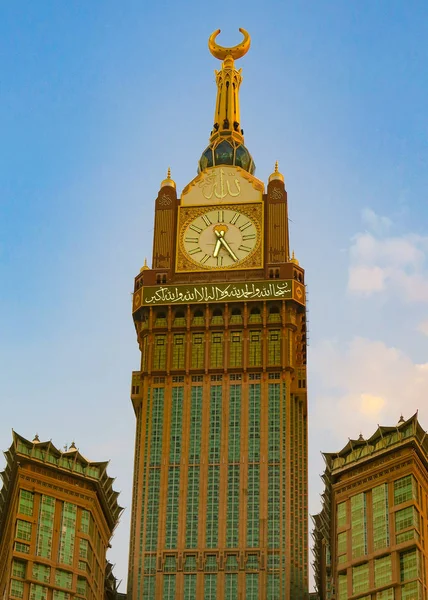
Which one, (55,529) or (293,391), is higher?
(293,391)

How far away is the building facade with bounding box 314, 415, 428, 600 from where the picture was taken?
158750 millimetres

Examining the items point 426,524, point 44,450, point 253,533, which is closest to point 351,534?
point 426,524

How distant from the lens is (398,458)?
165 meters

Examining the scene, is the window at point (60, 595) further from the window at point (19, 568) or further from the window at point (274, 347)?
the window at point (274, 347)

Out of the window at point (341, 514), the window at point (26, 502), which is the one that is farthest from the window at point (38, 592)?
the window at point (341, 514)

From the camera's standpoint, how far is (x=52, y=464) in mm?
170250

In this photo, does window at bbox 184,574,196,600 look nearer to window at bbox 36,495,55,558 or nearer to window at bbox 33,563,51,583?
window at bbox 36,495,55,558

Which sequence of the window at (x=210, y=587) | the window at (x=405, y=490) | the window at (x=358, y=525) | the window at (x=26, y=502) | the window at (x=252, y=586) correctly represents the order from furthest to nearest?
1. the window at (x=210, y=587)
2. the window at (x=252, y=586)
3. the window at (x=26, y=502)
4. the window at (x=358, y=525)
5. the window at (x=405, y=490)

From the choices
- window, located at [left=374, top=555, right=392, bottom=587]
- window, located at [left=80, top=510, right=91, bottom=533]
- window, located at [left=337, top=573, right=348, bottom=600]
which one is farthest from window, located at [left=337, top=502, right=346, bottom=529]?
window, located at [left=80, top=510, right=91, bottom=533]

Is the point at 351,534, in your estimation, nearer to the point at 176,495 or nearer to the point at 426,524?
the point at 426,524

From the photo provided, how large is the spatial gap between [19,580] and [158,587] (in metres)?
23.8

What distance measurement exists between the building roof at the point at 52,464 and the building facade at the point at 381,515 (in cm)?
2482

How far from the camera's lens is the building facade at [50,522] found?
164 m

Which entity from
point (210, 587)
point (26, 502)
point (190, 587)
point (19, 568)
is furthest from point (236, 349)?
point (19, 568)
